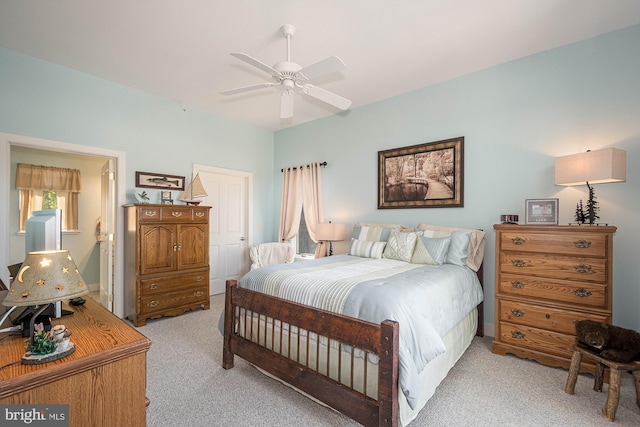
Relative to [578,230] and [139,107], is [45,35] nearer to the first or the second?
[139,107]

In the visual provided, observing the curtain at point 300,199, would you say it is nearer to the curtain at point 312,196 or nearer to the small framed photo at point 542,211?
the curtain at point 312,196

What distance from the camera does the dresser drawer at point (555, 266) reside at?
2297mm

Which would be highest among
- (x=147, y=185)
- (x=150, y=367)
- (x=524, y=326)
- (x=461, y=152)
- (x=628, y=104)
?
(x=628, y=104)

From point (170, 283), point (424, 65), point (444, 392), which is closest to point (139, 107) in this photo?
point (170, 283)

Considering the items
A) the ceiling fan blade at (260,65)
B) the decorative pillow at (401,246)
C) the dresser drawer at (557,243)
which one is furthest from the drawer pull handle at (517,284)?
the ceiling fan blade at (260,65)

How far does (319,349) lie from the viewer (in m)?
1.92

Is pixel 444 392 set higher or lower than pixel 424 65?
lower

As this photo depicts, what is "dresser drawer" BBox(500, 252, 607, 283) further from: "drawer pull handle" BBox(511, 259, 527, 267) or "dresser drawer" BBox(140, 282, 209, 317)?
"dresser drawer" BBox(140, 282, 209, 317)

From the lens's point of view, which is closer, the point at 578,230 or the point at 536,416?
the point at 536,416

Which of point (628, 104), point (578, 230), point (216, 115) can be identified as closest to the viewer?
point (578, 230)

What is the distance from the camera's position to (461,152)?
11.2 feet

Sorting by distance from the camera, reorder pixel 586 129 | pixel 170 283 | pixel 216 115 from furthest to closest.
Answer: pixel 216 115
pixel 170 283
pixel 586 129

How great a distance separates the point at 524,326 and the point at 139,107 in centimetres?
490

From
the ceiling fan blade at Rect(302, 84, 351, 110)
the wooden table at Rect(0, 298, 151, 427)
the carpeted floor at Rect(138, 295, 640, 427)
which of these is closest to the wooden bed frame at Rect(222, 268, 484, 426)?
the carpeted floor at Rect(138, 295, 640, 427)
